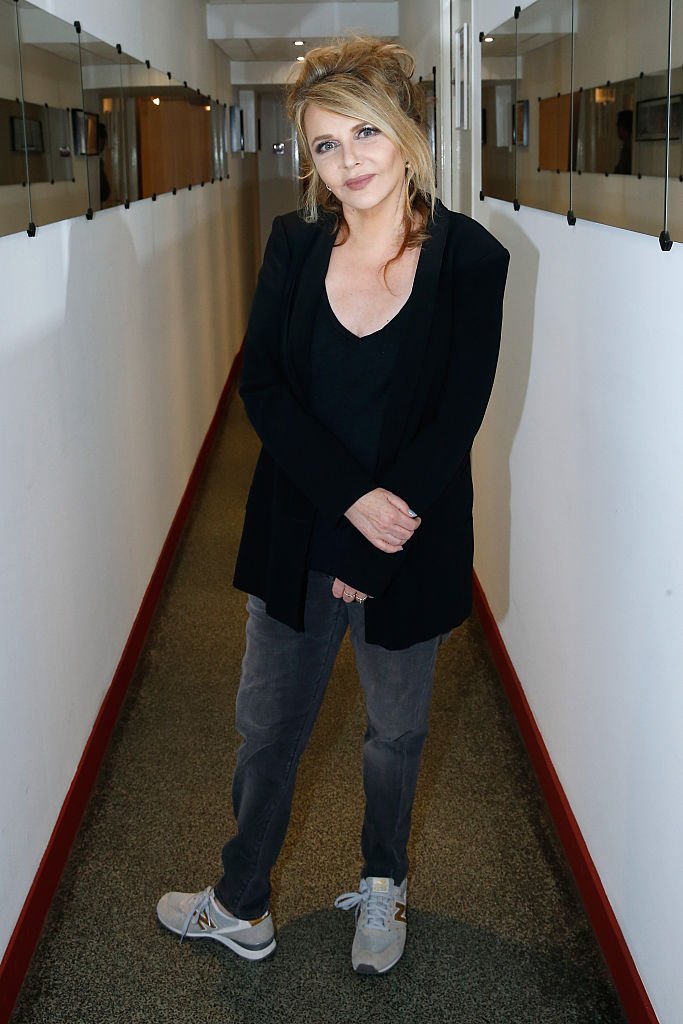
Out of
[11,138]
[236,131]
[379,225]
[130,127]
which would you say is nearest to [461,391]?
[379,225]

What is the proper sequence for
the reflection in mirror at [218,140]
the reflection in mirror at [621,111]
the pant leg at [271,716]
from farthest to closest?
1. the reflection in mirror at [218,140]
2. the pant leg at [271,716]
3. the reflection in mirror at [621,111]

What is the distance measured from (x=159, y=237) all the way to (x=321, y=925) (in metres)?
3.19

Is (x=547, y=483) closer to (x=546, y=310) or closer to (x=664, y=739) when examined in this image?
(x=546, y=310)

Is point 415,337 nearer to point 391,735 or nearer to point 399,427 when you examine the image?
point 399,427

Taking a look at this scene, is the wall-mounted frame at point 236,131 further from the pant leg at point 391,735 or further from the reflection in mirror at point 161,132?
the pant leg at point 391,735

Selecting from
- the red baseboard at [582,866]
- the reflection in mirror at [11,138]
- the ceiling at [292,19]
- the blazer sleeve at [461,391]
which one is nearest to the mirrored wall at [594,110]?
the blazer sleeve at [461,391]

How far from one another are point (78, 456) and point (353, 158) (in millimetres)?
1438

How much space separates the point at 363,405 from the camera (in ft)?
6.37

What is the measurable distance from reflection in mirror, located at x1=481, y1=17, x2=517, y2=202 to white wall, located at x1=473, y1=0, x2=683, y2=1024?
111 mm

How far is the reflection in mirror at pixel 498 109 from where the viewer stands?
10.2 ft

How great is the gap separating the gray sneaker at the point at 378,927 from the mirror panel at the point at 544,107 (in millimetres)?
1556

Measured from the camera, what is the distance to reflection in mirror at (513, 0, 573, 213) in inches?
96.1

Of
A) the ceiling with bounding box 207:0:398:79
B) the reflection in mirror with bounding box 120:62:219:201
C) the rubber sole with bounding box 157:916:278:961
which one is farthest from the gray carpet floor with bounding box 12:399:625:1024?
the ceiling with bounding box 207:0:398:79

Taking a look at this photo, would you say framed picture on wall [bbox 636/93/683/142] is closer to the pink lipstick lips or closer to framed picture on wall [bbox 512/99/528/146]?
the pink lipstick lips
